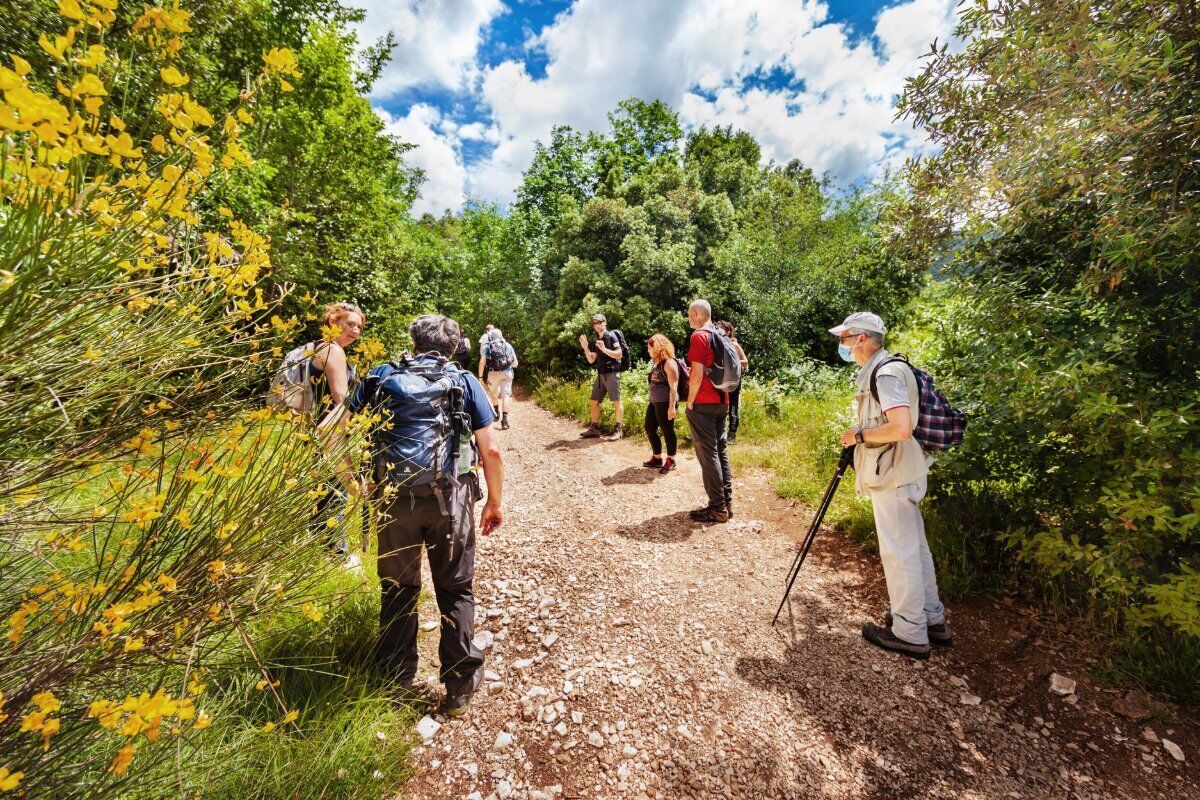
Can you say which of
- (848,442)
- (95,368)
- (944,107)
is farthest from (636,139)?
(95,368)

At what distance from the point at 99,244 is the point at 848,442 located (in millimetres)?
3854

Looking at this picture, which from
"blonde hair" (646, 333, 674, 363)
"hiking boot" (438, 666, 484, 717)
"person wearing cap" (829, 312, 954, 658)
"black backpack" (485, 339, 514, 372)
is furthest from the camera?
"black backpack" (485, 339, 514, 372)

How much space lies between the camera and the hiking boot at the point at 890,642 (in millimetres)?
3072

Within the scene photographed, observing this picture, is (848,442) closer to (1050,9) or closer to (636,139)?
(1050,9)

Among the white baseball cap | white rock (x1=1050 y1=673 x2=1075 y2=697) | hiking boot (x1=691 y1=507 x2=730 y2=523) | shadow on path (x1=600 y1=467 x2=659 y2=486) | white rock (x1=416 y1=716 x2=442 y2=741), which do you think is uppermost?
the white baseball cap

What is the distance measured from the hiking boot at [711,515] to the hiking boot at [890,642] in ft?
6.38

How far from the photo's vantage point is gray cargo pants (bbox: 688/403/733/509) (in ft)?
16.5

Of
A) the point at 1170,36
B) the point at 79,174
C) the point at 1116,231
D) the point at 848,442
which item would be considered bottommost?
the point at 848,442

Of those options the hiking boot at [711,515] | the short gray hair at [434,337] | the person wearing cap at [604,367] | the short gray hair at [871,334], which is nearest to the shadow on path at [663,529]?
the hiking boot at [711,515]

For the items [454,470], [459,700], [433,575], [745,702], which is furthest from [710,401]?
[459,700]

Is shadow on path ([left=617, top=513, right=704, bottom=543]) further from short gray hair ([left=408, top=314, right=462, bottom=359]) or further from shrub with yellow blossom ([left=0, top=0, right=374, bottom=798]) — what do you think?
shrub with yellow blossom ([left=0, top=0, right=374, bottom=798])

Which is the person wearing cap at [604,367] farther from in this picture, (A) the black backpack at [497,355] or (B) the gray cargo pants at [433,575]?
(B) the gray cargo pants at [433,575]

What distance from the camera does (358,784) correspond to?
7.02 ft

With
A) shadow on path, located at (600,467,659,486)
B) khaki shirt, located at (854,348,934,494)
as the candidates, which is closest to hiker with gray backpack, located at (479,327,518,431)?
shadow on path, located at (600,467,659,486)
